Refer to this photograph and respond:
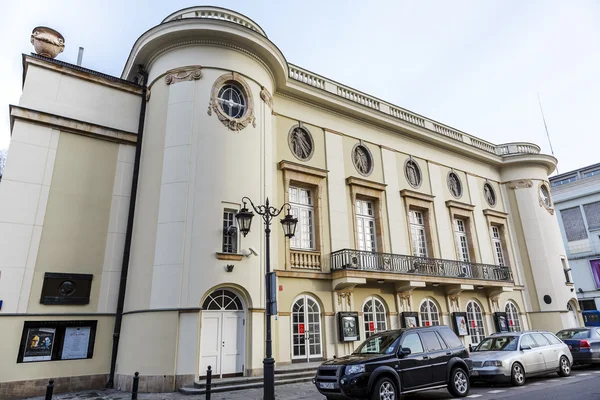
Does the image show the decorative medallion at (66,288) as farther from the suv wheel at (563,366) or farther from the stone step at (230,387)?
the suv wheel at (563,366)

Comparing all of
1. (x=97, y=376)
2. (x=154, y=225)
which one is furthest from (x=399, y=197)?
(x=97, y=376)

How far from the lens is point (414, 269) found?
17312mm

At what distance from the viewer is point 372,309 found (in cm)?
1625

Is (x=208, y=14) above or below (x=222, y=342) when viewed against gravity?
above

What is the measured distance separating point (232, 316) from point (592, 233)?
36.4 metres

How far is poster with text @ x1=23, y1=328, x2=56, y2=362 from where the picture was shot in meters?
11.4

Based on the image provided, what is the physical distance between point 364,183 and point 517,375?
957 centimetres

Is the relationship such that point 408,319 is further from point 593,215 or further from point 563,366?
point 593,215

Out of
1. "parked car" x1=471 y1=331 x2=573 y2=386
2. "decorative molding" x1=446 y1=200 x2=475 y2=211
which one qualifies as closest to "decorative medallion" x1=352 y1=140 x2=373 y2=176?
"decorative molding" x1=446 y1=200 x2=475 y2=211

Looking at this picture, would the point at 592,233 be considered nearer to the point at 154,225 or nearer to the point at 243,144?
the point at 243,144

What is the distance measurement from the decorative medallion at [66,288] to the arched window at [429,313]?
14.1 meters

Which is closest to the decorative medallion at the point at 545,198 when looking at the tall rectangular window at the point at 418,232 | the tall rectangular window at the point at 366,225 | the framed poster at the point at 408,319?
the tall rectangular window at the point at 418,232

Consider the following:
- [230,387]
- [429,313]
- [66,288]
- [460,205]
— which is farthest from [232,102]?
[460,205]

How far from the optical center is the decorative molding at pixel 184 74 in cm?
1424
